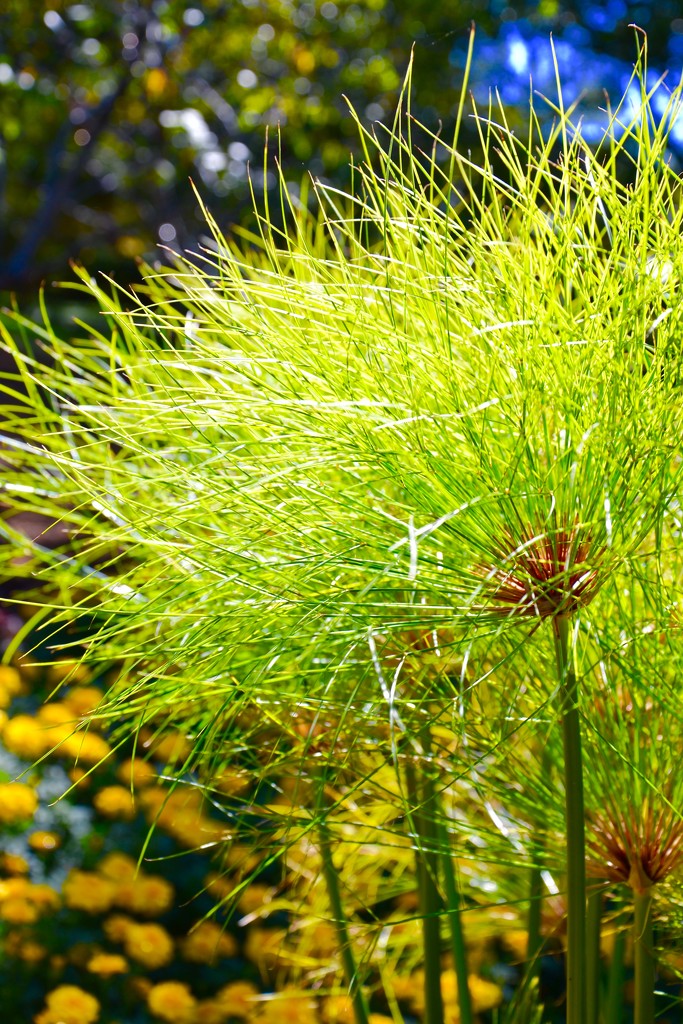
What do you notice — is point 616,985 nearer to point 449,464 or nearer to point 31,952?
point 449,464

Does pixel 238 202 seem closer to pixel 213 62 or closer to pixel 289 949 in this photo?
pixel 213 62

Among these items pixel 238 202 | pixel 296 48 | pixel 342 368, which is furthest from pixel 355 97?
pixel 342 368

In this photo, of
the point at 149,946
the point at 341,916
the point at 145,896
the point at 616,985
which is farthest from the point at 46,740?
the point at 616,985

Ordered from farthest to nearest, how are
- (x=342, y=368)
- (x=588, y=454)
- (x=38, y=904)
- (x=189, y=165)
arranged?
(x=189, y=165)
(x=38, y=904)
(x=342, y=368)
(x=588, y=454)

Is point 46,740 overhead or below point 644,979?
below

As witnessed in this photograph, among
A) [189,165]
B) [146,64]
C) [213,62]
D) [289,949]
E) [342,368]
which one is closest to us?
[342,368]

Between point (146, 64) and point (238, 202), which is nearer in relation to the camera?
point (146, 64)
